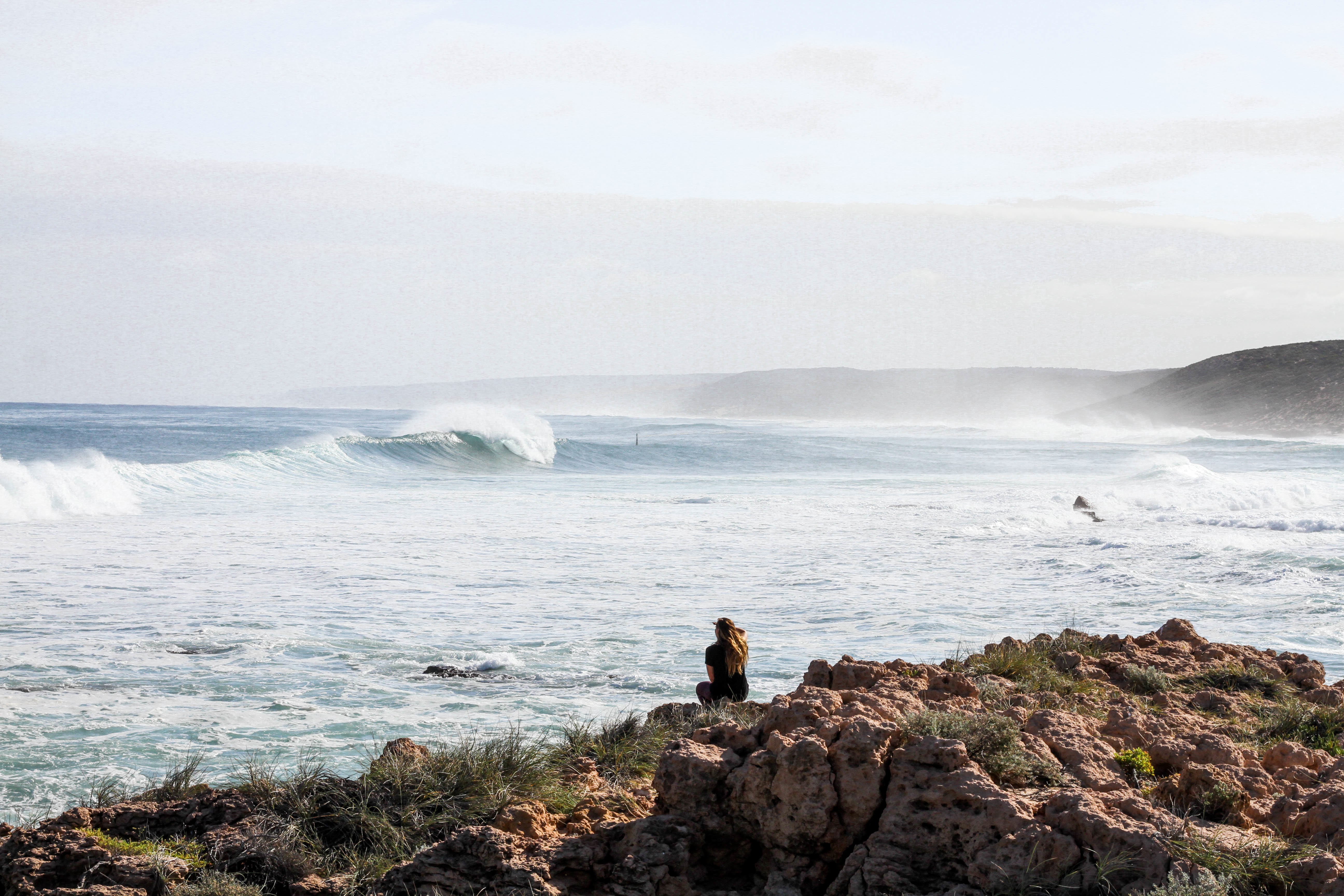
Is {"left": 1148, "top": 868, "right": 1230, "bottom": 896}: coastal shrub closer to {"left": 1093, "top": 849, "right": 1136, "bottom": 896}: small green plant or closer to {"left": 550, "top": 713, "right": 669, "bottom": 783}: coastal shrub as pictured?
{"left": 1093, "top": 849, "right": 1136, "bottom": 896}: small green plant

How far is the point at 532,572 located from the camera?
13250 millimetres

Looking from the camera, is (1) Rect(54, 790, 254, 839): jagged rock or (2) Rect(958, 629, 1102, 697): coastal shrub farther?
(2) Rect(958, 629, 1102, 697): coastal shrub

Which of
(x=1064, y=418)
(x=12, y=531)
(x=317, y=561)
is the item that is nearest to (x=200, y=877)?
(x=317, y=561)

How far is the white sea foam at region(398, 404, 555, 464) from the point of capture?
41.0m

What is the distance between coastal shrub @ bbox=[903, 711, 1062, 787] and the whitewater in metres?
3.35

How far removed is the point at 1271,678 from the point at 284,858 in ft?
21.0

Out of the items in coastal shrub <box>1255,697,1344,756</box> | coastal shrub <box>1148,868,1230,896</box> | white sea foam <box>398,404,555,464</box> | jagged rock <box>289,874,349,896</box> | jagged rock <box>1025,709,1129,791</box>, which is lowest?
jagged rock <box>289,874,349,896</box>

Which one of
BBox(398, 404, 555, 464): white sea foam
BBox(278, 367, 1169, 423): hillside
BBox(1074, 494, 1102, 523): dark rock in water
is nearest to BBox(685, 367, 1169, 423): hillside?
BBox(278, 367, 1169, 423): hillside

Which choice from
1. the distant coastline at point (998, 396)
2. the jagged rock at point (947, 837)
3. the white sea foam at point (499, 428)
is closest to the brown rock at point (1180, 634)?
the jagged rock at point (947, 837)

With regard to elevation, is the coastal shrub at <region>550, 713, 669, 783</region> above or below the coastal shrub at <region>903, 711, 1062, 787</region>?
below

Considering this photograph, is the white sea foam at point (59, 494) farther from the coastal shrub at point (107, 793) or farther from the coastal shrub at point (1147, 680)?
the coastal shrub at point (1147, 680)

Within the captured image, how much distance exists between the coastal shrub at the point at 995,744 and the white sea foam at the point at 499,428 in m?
36.0

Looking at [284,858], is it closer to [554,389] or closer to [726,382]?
[726,382]

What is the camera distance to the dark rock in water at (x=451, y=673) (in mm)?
8078
